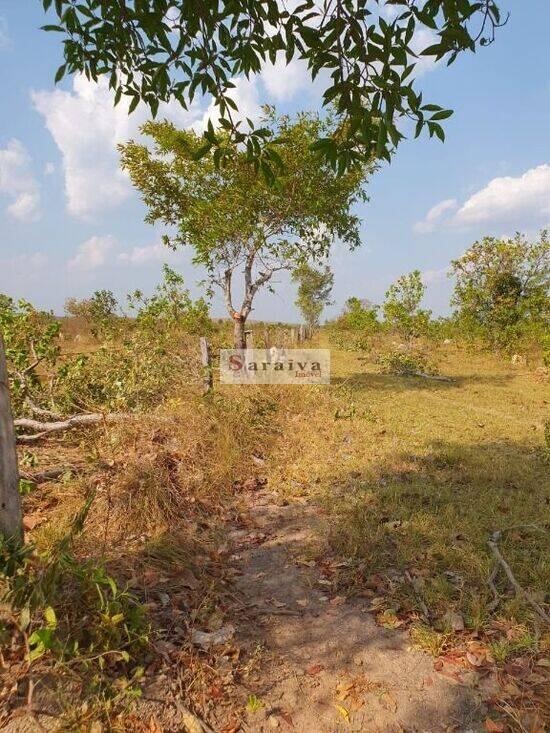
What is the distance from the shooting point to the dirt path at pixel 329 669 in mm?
2393

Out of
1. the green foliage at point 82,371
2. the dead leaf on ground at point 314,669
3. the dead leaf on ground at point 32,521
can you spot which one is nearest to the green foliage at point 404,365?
the green foliage at point 82,371

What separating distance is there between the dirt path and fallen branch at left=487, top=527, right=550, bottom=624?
0.82 meters

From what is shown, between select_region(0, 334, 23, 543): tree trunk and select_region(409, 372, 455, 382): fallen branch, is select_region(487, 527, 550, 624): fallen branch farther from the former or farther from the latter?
select_region(409, 372, 455, 382): fallen branch

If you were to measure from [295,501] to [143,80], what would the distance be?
14.5 ft

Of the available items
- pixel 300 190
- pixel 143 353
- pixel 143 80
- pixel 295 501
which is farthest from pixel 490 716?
pixel 300 190

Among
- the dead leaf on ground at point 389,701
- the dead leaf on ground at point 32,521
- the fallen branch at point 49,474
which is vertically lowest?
the dead leaf on ground at point 389,701

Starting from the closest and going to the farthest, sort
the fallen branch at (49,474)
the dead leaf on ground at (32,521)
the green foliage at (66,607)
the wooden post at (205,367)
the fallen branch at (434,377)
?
the green foliage at (66,607) < the dead leaf on ground at (32,521) < the fallen branch at (49,474) < the wooden post at (205,367) < the fallen branch at (434,377)

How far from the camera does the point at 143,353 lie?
7.60 meters

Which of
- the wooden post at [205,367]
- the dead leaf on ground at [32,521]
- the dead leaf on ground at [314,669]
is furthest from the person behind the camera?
the wooden post at [205,367]

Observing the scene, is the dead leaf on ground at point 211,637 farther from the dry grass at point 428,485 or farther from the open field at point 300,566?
the dry grass at point 428,485

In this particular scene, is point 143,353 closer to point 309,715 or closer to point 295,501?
point 295,501

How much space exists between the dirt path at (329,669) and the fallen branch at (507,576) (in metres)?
0.82

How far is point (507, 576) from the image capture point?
350 cm

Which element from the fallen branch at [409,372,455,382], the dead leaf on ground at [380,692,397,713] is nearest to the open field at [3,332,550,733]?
the dead leaf on ground at [380,692,397,713]
